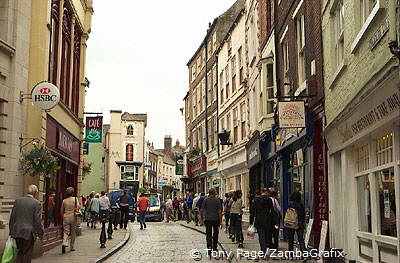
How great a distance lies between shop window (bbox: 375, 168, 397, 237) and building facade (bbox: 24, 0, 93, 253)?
8.86 meters

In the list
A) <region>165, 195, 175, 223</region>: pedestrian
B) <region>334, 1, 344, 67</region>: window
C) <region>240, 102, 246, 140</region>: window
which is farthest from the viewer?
<region>165, 195, 175, 223</region>: pedestrian

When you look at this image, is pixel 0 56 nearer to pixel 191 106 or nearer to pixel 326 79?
pixel 326 79

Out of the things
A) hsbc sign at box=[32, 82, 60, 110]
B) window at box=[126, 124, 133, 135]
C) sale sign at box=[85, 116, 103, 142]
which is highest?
window at box=[126, 124, 133, 135]

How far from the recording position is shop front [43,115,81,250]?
55.2ft

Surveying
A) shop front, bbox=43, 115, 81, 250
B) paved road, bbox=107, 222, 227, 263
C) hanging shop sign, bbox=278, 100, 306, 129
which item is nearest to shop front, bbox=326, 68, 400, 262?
hanging shop sign, bbox=278, 100, 306, 129

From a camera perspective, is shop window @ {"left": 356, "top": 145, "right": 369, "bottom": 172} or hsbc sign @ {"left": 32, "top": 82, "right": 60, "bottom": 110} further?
hsbc sign @ {"left": 32, "top": 82, "right": 60, "bottom": 110}

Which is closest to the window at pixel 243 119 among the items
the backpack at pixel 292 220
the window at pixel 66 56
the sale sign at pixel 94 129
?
the sale sign at pixel 94 129

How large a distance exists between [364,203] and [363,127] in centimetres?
192

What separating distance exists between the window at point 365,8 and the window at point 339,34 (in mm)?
1736

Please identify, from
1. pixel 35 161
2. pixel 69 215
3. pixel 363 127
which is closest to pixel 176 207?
pixel 69 215

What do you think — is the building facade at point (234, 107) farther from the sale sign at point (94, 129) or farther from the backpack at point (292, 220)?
the backpack at point (292, 220)

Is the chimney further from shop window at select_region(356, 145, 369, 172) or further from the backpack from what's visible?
shop window at select_region(356, 145, 369, 172)

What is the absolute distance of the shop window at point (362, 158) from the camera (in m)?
11.1

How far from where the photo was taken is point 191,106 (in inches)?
1842
